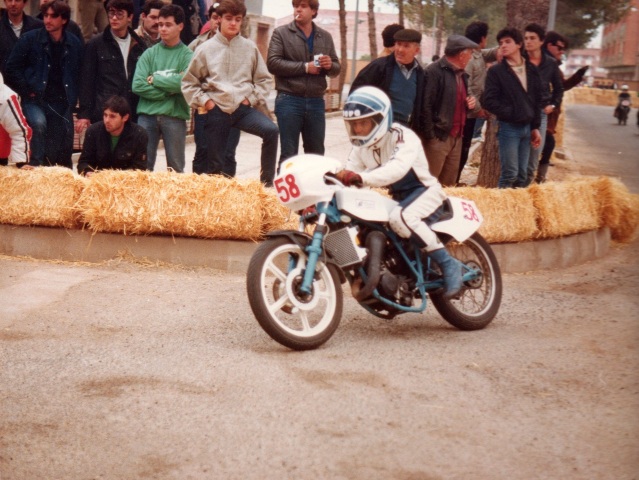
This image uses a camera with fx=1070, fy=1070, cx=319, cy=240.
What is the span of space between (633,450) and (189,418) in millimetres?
2018

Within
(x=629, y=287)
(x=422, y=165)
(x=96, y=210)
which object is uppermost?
(x=422, y=165)

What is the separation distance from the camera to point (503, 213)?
938 cm

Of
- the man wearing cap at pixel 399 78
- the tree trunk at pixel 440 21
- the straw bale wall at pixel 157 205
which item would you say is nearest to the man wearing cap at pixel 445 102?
the man wearing cap at pixel 399 78

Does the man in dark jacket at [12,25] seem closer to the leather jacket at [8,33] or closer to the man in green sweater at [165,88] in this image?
the leather jacket at [8,33]

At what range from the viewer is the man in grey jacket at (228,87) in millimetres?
9672

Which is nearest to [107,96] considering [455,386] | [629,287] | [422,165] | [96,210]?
[96,210]

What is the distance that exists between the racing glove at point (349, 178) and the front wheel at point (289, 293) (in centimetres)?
48

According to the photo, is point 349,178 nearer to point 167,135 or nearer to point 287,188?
point 287,188

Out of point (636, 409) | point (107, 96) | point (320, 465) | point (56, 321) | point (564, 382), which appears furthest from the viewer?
Result: point (107, 96)

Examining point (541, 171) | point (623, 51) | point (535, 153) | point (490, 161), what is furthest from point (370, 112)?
point (623, 51)

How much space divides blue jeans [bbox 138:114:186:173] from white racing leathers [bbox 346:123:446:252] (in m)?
3.38

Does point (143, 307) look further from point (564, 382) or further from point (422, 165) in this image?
point (564, 382)

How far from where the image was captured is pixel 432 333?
701 centimetres

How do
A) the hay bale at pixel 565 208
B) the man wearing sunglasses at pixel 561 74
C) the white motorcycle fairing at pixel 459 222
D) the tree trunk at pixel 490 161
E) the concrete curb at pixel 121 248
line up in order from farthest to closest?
the man wearing sunglasses at pixel 561 74 < the tree trunk at pixel 490 161 < the hay bale at pixel 565 208 < the concrete curb at pixel 121 248 < the white motorcycle fairing at pixel 459 222
